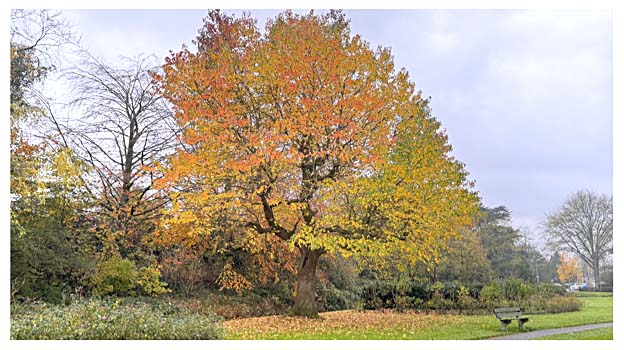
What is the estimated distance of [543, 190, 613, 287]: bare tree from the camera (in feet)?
49.7

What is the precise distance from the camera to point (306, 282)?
11500 millimetres

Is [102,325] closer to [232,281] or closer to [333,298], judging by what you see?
[232,281]

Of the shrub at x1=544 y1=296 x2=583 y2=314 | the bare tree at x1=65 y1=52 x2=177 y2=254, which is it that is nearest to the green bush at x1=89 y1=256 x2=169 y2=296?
the bare tree at x1=65 y1=52 x2=177 y2=254

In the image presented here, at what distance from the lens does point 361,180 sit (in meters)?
9.78

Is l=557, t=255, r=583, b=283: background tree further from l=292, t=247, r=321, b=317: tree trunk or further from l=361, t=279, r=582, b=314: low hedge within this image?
l=292, t=247, r=321, b=317: tree trunk

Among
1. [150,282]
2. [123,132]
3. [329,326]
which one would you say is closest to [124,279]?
[150,282]

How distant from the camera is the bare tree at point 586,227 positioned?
15.1 meters

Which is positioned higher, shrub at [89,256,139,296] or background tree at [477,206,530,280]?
background tree at [477,206,530,280]

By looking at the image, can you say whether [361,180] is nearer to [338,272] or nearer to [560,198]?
[338,272]

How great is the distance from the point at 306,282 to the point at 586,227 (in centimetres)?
915

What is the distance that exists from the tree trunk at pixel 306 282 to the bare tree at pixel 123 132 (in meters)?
3.65

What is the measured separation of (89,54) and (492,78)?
30.3 ft

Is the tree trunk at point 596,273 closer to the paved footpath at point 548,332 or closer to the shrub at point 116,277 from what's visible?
the paved footpath at point 548,332

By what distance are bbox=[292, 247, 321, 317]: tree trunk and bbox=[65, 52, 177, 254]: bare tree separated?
3.65 m
